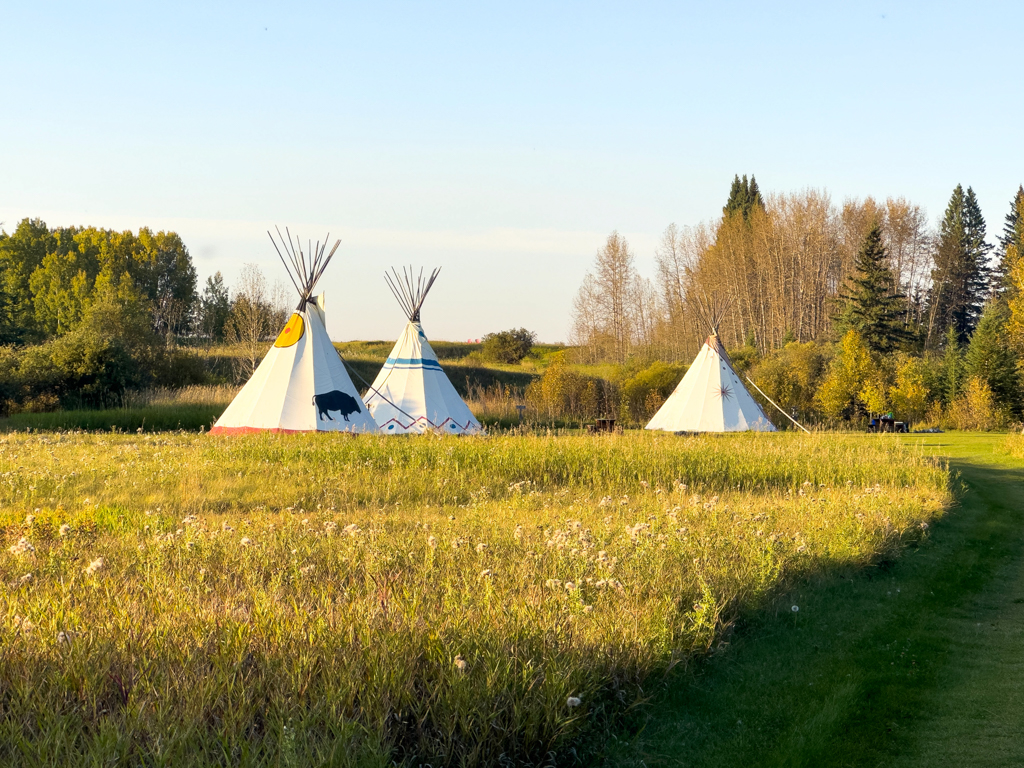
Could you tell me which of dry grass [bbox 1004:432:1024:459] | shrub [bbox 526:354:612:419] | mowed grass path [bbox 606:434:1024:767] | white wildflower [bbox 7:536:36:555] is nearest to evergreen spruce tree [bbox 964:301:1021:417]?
dry grass [bbox 1004:432:1024:459]

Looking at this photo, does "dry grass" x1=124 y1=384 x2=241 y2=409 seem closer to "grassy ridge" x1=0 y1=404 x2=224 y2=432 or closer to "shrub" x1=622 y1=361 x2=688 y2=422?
"grassy ridge" x1=0 y1=404 x2=224 y2=432

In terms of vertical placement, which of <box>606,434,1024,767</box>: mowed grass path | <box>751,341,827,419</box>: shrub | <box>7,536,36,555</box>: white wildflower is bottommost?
<box>606,434,1024,767</box>: mowed grass path

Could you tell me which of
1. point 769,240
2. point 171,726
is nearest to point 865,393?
point 769,240

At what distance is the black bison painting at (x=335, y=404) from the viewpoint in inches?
611

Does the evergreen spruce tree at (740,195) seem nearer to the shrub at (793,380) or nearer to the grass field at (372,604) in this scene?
the shrub at (793,380)

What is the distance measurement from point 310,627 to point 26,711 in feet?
3.25

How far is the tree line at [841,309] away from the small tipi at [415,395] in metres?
9.27

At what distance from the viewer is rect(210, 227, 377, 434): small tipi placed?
15281mm

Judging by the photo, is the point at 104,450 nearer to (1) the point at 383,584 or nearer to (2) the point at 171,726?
(1) the point at 383,584

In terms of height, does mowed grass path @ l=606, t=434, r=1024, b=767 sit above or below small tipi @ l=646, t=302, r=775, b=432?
below

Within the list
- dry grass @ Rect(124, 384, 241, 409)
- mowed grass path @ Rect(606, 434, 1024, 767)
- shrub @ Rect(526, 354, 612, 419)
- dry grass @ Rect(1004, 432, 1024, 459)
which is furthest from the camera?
shrub @ Rect(526, 354, 612, 419)

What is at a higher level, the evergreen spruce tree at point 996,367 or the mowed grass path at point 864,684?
the evergreen spruce tree at point 996,367

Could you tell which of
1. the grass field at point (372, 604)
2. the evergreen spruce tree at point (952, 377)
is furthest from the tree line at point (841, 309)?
the grass field at point (372, 604)

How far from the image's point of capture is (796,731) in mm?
3459
